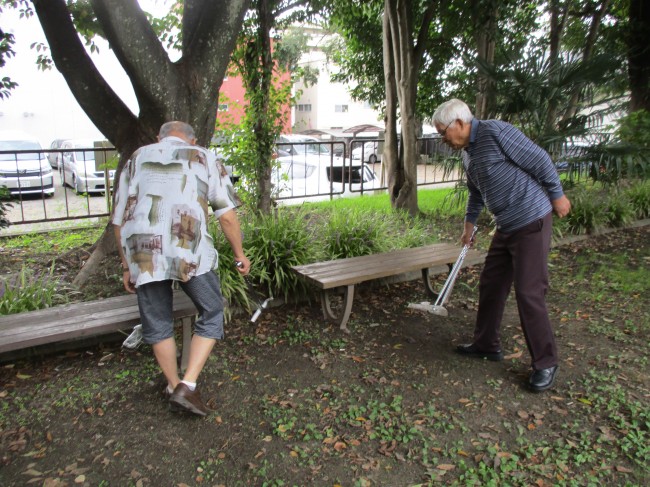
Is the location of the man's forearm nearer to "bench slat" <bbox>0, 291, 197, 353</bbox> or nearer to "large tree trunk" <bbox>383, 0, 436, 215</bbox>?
"bench slat" <bbox>0, 291, 197, 353</bbox>

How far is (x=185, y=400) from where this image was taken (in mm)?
2920

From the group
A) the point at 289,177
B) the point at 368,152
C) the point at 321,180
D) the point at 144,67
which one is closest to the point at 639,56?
A: the point at 321,180

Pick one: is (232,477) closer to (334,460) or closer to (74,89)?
(334,460)

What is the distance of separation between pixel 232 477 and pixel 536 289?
206 cm

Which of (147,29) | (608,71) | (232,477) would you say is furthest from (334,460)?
(608,71)

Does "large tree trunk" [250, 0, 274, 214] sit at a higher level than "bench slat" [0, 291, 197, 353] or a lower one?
higher

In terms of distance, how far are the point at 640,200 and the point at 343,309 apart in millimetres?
6710

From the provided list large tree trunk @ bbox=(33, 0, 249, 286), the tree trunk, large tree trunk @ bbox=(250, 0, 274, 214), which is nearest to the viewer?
large tree trunk @ bbox=(33, 0, 249, 286)

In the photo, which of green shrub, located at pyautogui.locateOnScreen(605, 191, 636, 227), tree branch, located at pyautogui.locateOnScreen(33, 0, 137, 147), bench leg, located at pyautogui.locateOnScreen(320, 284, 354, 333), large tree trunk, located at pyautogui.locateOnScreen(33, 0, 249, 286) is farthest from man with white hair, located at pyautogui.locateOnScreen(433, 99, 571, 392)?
green shrub, located at pyautogui.locateOnScreen(605, 191, 636, 227)

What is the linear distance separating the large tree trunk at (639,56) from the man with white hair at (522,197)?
8.03 metres

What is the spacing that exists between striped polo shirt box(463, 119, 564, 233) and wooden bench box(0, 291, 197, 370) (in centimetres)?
203

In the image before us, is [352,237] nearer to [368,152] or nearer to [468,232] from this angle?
[468,232]

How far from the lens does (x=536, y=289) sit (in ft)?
10.6

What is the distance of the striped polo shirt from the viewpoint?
3158 millimetres
